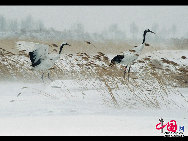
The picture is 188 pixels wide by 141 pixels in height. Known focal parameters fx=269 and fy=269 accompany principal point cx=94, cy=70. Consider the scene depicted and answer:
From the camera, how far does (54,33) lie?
25.6 metres

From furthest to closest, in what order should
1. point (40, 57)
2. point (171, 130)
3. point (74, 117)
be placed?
point (40, 57)
point (74, 117)
point (171, 130)

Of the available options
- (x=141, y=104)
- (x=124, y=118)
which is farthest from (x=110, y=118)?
(x=141, y=104)

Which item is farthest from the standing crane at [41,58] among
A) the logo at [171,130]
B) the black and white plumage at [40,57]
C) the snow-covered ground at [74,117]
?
the logo at [171,130]

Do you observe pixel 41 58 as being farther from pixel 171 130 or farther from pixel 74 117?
pixel 171 130

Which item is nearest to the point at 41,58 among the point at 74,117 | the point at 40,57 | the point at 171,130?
the point at 40,57

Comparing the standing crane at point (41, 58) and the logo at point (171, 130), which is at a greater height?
the standing crane at point (41, 58)

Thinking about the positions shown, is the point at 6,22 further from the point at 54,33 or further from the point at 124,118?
the point at 124,118

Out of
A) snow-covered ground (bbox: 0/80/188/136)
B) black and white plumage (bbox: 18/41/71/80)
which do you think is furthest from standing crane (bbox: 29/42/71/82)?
snow-covered ground (bbox: 0/80/188/136)

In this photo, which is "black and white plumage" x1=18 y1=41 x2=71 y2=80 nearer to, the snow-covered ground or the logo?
the snow-covered ground

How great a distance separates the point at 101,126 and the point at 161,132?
537 millimetres

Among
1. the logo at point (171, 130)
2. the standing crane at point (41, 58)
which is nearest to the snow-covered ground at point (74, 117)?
the logo at point (171, 130)

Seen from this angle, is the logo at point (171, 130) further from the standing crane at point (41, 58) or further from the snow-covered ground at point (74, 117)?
the standing crane at point (41, 58)

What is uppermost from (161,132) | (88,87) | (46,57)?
(46,57)

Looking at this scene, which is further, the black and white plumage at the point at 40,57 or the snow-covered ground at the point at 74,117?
the black and white plumage at the point at 40,57
